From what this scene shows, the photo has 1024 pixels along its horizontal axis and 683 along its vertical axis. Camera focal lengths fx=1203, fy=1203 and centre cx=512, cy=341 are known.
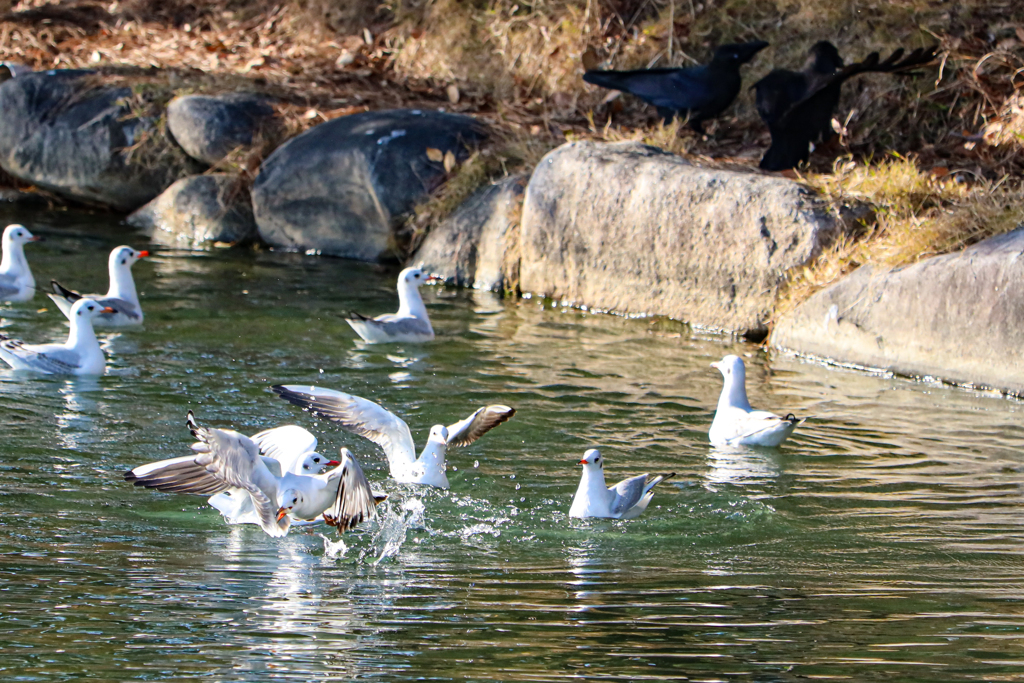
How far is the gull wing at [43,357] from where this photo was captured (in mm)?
7570

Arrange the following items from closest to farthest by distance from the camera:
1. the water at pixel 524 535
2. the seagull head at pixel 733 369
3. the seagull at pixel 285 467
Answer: the water at pixel 524 535
the seagull at pixel 285 467
the seagull head at pixel 733 369

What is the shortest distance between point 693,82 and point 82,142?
7.18 m

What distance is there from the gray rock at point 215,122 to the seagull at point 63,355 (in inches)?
233

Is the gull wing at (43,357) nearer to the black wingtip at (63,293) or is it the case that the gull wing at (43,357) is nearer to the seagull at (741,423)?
the black wingtip at (63,293)

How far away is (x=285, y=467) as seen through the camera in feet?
17.6

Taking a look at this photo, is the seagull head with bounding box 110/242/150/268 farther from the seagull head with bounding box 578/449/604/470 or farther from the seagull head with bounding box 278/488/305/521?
the seagull head with bounding box 578/449/604/470

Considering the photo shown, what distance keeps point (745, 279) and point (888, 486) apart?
403 centimetres

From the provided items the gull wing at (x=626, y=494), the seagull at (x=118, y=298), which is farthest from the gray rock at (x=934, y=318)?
the seagull at (x=118, y=298)

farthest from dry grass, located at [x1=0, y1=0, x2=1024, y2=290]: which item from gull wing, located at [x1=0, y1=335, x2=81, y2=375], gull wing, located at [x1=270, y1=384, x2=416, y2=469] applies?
gull wing, located at [x1=0, y1=335, x2=81, y2=375]

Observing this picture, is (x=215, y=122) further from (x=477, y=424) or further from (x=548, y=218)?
(x=477, y=424)

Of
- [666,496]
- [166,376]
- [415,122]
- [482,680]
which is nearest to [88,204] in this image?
[415,122]

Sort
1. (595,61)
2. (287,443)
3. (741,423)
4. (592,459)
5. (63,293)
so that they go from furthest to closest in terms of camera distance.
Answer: (595,61) < (63,293) < (741,423) < (287,443) < (592,459)

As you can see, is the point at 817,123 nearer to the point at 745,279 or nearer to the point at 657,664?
the point at 745,279

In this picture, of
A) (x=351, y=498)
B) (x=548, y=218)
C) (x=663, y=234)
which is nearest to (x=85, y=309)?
(x=351, y=498)
